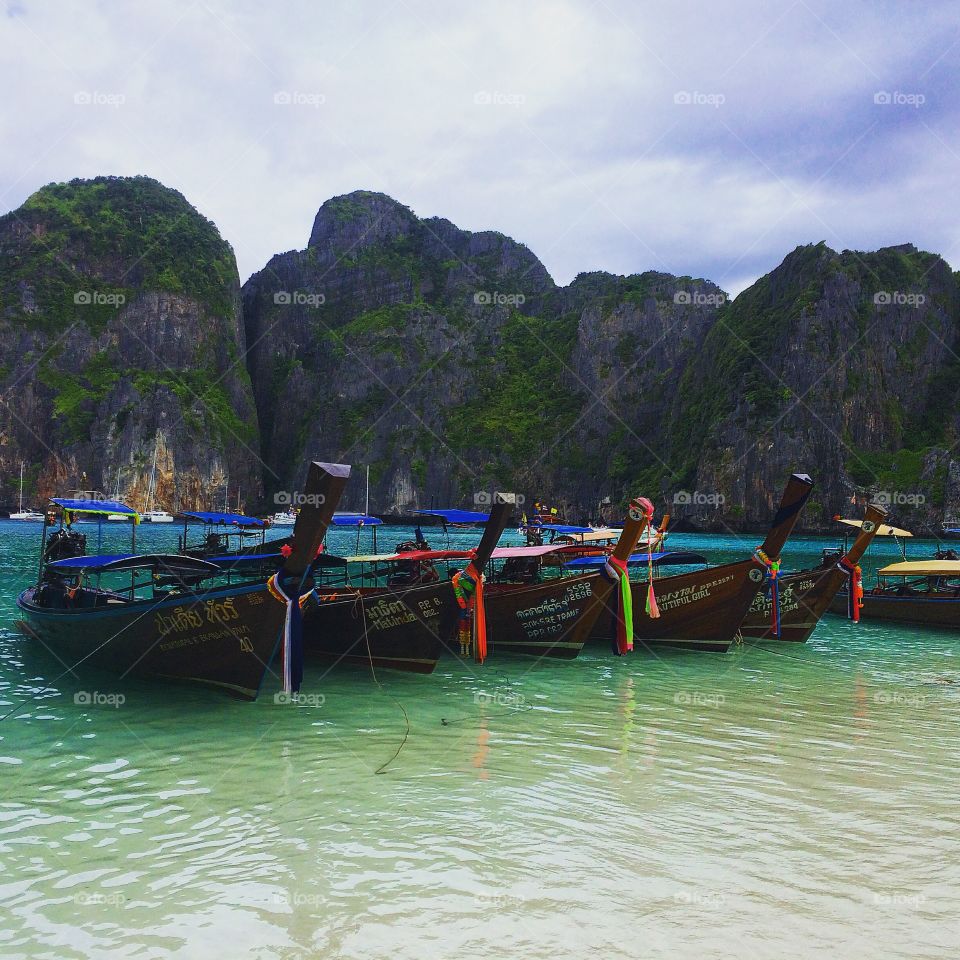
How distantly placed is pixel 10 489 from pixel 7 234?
160ft

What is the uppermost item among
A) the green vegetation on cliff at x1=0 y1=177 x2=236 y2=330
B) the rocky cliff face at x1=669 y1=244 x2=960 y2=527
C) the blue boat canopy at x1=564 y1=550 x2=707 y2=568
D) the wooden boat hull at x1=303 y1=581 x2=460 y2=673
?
the green vegetation on cliff at x1=0 y1=177 x2=236 y2=330

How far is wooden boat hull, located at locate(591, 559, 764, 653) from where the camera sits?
610 inches

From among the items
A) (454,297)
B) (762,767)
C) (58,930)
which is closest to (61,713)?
(58,930)

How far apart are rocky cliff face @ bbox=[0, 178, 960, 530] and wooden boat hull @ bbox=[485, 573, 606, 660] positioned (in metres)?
94.5

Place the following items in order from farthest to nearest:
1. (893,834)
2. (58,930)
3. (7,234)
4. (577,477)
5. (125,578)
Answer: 1. (577,477)
2. (7,234)
3. (125,578)
4. (893,834)
5. (58,930)

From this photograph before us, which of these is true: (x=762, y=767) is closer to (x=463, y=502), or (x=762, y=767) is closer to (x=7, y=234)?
(x=463, y=502)

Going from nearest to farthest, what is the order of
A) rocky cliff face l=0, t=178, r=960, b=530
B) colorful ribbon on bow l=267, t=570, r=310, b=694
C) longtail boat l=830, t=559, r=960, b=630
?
1. colorful ribbon on bow l=267, t=570, r=310, b=694
2. longtail boat l=830, t=559, r=960, b=630
3. rocky cliff face l=0, t=178, r=960, b=530

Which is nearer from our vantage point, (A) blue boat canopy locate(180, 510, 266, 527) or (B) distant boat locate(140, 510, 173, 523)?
(A) blue boat canopy locate(180, 510, 266, 527)

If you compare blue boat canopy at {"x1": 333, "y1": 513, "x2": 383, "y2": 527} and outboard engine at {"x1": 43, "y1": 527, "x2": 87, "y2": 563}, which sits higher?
blue boat canopy at {"x1": 333, "y1": 513, "x2": 383, "y2": 527}

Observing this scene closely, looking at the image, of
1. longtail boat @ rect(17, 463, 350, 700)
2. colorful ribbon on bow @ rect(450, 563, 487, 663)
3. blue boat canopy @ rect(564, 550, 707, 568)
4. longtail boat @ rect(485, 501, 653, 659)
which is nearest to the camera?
longtail boat @ rect(17, 463, 350, 700)

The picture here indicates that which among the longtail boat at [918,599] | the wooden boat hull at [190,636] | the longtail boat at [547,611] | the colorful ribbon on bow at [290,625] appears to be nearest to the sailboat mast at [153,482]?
the longtail boat at [918,599]

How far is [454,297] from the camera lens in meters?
167

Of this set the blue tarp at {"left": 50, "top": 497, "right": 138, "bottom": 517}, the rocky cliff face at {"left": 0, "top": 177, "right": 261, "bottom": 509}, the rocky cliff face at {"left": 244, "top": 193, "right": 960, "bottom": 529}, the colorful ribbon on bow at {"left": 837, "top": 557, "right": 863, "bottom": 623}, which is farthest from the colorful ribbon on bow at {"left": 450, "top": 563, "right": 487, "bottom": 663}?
the rocky cliff face at {"left": 0, "top": 177, "right": 261, "bottom": 509}

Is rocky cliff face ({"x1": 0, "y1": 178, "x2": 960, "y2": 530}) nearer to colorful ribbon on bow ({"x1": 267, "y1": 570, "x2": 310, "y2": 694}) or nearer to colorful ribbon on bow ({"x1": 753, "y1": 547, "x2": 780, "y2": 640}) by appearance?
colorful ribbon on bow ({"x1": 753, "y1": 547, "x2": 780, "y2": 640})
